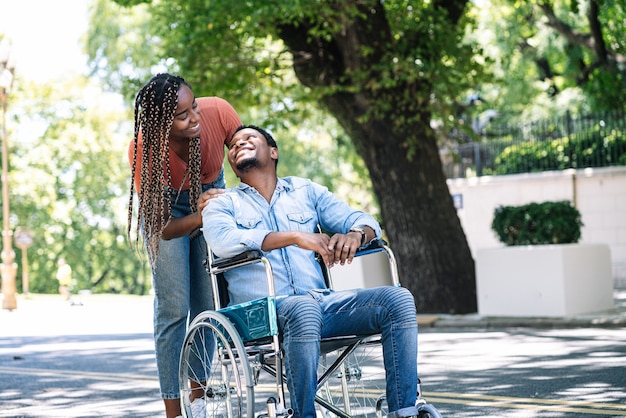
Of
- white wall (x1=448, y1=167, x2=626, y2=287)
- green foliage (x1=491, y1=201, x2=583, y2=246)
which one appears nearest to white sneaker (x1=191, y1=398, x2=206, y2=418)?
green foliage (x1=491, y1=201, x2=583, y2=246)

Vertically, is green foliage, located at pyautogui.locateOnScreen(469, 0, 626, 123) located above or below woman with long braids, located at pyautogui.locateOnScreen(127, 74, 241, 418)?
above

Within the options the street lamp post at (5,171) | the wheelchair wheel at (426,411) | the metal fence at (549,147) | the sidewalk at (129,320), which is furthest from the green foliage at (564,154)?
the wheelchair wheel at (426,411)

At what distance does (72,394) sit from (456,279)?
760cm

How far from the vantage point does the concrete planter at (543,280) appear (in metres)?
13.1

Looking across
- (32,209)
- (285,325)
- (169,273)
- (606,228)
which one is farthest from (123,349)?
(32,209)

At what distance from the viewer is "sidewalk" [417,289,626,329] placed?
12297 millimetres

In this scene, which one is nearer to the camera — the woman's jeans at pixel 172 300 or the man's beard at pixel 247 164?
the man's beard at pixel 247 164

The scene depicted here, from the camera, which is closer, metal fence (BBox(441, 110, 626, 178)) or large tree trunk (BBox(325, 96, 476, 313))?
large tree trunk (BBox(325, 96, 476, 313))

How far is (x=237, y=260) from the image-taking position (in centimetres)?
452

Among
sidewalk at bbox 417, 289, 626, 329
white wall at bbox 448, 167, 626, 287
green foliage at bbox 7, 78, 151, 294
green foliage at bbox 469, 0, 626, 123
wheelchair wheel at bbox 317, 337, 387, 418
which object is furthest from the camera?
green foliage at bbox 7, 78, 151, 294

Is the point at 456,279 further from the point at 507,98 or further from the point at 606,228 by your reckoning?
the point at 507,98

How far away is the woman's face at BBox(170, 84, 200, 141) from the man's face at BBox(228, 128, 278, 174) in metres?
0.21

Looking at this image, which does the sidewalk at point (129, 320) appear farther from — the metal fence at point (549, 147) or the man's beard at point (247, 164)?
the man's beard at point (247, 164)

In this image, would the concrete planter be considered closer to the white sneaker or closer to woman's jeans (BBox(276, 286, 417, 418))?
the white sneaker
